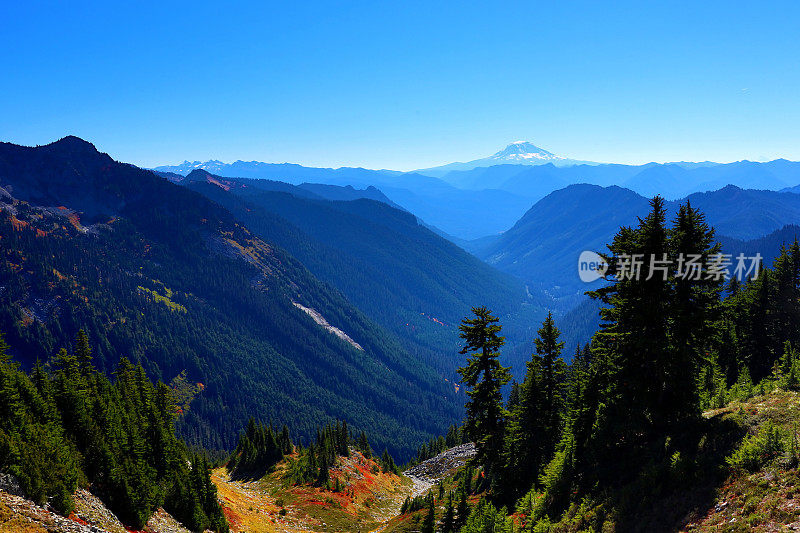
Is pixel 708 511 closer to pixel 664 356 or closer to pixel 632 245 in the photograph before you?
pixel 664 356

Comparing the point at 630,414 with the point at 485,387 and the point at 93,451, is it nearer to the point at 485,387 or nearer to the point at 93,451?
the point at 485,387

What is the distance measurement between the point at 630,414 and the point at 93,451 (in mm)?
38458

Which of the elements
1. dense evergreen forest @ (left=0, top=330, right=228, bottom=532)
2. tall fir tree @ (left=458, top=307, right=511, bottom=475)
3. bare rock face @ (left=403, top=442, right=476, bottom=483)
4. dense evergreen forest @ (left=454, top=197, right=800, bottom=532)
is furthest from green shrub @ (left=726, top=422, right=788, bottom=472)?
bare rock face @ (left=403, top=442, right=476, bottom=483)

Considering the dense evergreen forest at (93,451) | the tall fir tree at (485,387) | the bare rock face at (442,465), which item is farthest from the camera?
the bare rock face at (442,465)

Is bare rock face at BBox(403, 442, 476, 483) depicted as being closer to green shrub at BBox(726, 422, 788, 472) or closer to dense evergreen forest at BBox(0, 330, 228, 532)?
dense evergreen forest at BBox(0, 330, 228, 532)

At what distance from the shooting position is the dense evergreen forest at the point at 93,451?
80.0ft

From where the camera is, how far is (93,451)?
30.8 metres

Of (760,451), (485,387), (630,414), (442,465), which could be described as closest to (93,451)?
(485,387)

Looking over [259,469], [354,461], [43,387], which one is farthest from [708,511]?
[259,469]

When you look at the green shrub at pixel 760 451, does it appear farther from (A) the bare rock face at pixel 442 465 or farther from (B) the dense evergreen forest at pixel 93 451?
(A) the bare rock face at pixel 442 465

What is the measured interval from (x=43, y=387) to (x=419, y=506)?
133 ft

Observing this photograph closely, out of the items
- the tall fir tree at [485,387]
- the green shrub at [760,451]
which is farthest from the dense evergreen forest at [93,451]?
the green shrub at [760,451]

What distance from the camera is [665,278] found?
81.2 feet

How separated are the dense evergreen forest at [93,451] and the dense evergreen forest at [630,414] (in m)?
24.6
